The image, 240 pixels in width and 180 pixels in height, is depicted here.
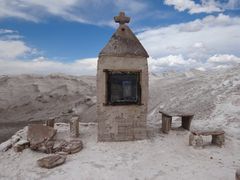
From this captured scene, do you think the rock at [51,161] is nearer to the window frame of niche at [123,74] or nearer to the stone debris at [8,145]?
the stone debris at [8,145]

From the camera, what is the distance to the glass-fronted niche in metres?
8.76

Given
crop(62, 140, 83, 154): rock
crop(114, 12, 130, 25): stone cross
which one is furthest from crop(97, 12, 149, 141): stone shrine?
crop(62, 140, 83, 154): rock

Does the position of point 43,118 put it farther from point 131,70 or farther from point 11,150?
point 131,70

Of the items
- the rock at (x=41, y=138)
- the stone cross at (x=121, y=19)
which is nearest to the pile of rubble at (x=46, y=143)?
the rock at (x=41, y=138)

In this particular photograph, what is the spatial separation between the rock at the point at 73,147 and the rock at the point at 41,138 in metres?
0.47

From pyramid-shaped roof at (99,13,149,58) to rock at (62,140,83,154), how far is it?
284 cm

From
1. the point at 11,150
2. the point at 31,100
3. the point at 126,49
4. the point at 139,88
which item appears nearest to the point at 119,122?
the point at 139,88

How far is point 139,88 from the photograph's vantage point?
8938 millimetres

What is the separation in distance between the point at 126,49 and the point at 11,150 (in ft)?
15.7

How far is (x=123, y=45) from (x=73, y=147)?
11.6ft

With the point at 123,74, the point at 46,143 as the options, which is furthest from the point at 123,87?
the point at 46,143

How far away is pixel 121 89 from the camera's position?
8.84m

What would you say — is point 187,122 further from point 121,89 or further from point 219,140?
point 121,89

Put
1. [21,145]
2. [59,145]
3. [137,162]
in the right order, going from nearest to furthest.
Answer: [137,162]
[59,145]
[21,145]
